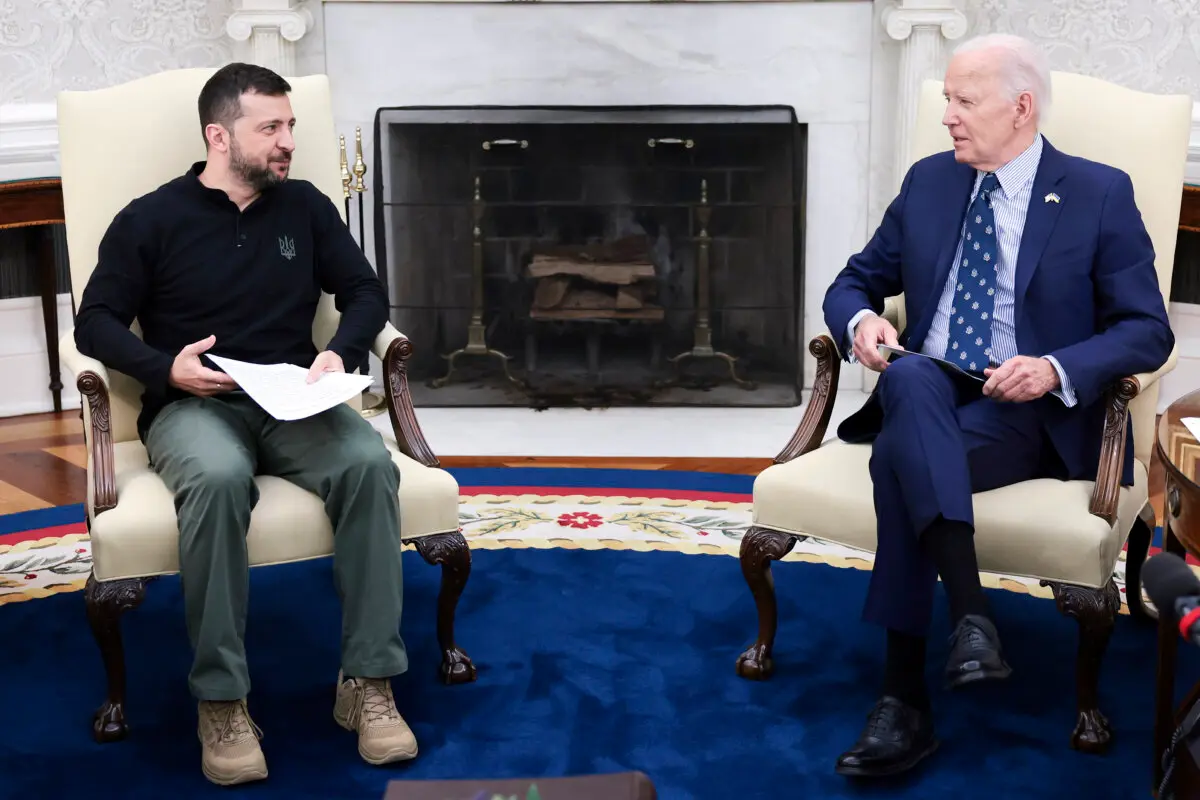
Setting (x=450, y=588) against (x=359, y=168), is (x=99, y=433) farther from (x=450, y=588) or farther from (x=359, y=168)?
(x=359, y=168)

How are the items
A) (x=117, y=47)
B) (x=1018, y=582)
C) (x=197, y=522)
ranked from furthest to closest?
(x=117, y=47) < (x=1018, y=582) < (x=197, y=522)

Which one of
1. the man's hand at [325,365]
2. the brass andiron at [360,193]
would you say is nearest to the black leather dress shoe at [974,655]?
the man's hand at [325,365]

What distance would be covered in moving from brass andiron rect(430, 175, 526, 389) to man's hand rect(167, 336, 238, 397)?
214cm

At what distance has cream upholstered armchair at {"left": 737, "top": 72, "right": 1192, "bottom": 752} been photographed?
7.54 ft

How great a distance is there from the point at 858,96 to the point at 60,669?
9.83 feet

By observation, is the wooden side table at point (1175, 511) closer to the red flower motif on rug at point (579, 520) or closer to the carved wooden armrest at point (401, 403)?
the carved wooden armrest at point (401, 403)

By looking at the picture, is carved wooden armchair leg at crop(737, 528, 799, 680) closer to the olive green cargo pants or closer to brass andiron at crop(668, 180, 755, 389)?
the olive green cargo pants

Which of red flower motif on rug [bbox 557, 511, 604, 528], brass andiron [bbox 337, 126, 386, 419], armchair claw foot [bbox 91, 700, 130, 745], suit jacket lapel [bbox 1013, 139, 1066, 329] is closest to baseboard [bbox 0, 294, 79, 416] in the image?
brass andiron [bbox 337, 126, 386, 419]

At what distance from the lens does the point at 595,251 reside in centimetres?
461

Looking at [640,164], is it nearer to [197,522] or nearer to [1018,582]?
[1018,582]

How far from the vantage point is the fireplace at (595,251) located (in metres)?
4.53

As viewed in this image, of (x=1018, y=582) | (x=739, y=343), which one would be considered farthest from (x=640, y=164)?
(x=1018, y=582)

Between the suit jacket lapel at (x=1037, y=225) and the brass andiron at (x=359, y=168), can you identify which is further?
the brass andiron at (x=359, y=168)

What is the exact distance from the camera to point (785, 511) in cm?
252
